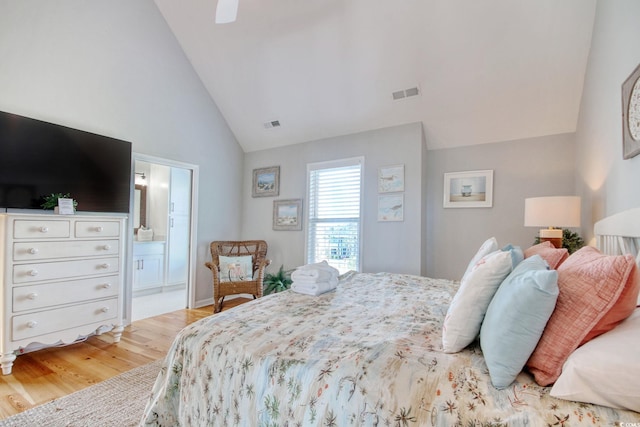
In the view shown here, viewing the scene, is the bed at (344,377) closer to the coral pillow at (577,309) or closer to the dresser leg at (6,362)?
the coral pillow at (577,309)

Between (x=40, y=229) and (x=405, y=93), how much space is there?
144 inches

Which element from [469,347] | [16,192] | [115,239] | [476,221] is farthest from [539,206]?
[16,192]

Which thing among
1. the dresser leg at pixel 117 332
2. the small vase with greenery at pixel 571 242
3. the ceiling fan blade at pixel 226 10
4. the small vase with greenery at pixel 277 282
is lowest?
the dresser leg at pixel 117 332

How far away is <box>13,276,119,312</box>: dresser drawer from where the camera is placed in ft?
7.32

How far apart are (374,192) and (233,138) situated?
8.18 feet

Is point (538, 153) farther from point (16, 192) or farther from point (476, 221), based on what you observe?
point (16, 192)

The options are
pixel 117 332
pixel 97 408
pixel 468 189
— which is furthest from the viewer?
pixel 468 189

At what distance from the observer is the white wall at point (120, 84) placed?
2.58m

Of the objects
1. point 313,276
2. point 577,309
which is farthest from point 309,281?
point 577,309

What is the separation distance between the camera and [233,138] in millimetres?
4746

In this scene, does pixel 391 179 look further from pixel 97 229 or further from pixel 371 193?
pixel 97 229

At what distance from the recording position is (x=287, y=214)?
14.6ft

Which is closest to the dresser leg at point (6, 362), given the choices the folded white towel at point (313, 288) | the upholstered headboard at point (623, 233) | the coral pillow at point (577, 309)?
the folded white towel at point (313, 288)

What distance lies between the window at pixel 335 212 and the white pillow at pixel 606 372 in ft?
10.0
